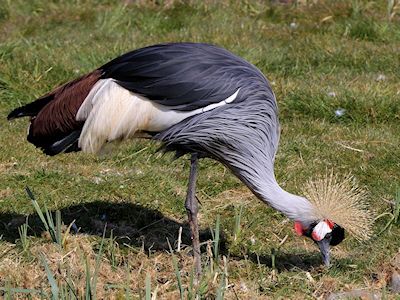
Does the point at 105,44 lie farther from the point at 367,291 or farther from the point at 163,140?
the point at 367,291

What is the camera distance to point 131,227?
441 centimetres

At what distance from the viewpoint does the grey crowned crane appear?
3.82m

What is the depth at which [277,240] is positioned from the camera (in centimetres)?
429

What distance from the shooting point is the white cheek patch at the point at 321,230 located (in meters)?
3.80

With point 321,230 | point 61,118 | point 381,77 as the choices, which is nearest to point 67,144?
point 61,118

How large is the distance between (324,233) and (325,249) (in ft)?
0.29

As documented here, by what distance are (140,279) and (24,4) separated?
171 inches

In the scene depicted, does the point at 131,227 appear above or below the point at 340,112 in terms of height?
above

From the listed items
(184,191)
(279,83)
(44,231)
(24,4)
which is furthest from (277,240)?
(24,4)

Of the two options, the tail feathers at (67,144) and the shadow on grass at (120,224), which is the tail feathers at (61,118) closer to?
the tail feathers at (67,144)

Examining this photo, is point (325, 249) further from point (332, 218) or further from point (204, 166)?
point (204, 166)

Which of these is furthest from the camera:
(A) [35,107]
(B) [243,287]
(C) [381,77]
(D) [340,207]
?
(C) [381,77]

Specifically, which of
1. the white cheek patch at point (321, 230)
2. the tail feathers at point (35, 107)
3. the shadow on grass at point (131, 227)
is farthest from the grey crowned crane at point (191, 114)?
the shadow on grass at point (131, 227)

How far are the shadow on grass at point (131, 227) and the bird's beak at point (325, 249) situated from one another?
0.17m
